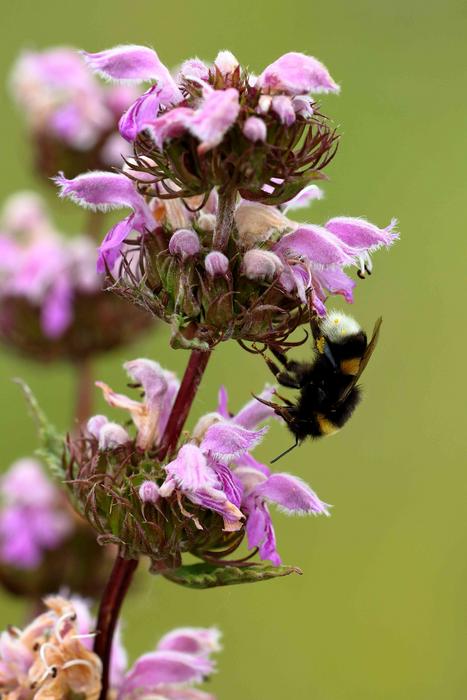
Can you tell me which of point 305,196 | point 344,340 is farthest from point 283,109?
point 344,340

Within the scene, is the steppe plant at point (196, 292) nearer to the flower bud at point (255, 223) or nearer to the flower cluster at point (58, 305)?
the flower bud at point (255, 223)

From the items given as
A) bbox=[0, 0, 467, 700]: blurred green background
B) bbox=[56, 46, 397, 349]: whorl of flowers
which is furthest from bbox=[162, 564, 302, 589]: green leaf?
bbox=[0, 0, 467, 700]: blurred green background

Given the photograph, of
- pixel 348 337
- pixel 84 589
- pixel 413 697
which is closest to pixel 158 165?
pixel 348 337

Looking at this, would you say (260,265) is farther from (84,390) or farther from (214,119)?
(84,390)

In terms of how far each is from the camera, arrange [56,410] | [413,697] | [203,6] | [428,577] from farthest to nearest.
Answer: [203,6]
[56,410]
[428,577]
[413,697]

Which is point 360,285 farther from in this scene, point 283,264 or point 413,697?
point 283,264

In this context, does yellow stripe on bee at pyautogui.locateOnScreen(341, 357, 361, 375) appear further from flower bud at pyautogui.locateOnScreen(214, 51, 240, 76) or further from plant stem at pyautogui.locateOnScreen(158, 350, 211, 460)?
flower bud at pyautogui.locateOnScreen(214, 51, 240, 76)
